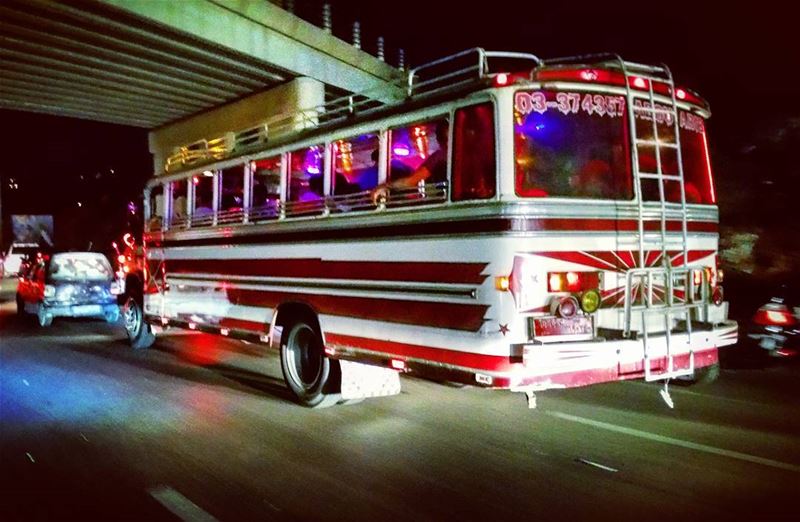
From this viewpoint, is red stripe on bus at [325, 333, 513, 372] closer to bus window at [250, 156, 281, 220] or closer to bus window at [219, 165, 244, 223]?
bus window at [250, 156, 281, 220]

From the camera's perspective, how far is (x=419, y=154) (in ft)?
21.1

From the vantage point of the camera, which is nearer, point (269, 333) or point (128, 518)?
point (128, 518)

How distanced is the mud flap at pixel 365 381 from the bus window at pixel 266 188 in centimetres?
200

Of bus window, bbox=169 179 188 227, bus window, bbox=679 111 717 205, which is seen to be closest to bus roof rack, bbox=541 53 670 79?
bus window, bbox=679 111 717 205

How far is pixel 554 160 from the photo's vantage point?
5621mm

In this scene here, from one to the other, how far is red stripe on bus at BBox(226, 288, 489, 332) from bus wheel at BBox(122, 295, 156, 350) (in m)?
4.38

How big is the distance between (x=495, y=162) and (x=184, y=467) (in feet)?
11.2

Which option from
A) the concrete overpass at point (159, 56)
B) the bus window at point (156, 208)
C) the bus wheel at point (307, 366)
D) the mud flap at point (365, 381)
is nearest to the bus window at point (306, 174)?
the bus wheel at point (307, 366)

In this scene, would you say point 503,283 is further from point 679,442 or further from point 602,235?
point 679,442

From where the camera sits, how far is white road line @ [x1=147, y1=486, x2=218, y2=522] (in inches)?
178

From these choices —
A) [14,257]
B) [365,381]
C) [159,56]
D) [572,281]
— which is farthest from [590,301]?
[14,257]

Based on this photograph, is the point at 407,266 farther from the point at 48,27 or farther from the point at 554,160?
the point at 48,27

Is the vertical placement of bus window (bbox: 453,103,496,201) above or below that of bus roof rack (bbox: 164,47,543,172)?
below

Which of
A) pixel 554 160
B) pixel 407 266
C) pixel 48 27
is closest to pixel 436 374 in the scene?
pixel 407 266
